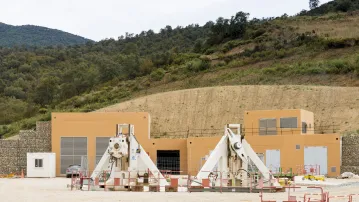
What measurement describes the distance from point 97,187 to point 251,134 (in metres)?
21.6

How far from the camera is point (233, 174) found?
3497 cm

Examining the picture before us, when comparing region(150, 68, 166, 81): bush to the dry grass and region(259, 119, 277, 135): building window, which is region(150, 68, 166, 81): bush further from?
region(259, 119, 277, 135): building window

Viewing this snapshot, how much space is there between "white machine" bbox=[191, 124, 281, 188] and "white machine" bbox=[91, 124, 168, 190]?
2.77 m

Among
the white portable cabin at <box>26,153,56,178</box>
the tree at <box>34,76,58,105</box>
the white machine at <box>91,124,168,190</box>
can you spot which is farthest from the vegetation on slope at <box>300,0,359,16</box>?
the white machine at <box>91,124,168,190</box>

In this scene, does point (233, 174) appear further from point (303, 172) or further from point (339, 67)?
point (339, 67)

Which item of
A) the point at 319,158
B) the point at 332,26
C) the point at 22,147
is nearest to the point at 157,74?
the point at 332,26

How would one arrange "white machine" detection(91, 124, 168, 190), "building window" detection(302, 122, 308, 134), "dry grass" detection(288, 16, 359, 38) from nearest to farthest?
1. "white machine" detection(91, 124, 168, 190)
2. "building window" detection(302, 122, 308, 134)
3. "dry grass" detection(288, 16, 359, 38)

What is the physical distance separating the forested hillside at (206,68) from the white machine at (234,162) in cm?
4488

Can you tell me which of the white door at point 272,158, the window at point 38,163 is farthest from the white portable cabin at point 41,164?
the white door at point 272,158

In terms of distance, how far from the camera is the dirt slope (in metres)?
71.8

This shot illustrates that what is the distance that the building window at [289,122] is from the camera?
174ft

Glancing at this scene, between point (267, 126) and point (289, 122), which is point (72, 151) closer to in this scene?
point (267, 126)

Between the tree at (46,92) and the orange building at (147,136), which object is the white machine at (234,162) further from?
the tree at (46,92)

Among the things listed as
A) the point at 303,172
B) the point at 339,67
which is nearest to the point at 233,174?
the point at 303,172
